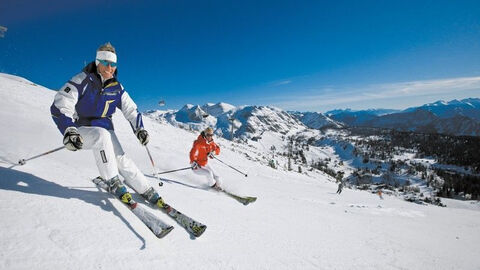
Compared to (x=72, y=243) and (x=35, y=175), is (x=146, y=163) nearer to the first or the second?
(x=35, y=175)

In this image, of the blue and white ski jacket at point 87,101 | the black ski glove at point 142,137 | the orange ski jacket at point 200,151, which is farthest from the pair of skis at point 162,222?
the orange ski jacket at point 200,151

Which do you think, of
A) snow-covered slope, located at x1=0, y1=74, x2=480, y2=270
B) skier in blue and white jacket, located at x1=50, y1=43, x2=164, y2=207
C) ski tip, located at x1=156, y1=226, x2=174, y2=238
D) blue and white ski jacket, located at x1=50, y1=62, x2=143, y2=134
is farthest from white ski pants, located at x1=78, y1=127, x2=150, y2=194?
ski tip, located at x1=156, y1=226, x2=174, y2=238

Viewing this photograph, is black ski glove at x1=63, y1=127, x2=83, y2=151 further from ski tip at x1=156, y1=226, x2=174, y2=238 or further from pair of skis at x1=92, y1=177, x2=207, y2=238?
ski tip at x1=156, y1=226, x2=174, y2=238

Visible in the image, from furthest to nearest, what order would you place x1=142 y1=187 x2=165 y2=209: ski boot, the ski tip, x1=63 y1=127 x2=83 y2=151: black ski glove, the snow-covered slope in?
x1=142 y1=187 x2=165 y2=209: ski boot → x1=63 y1=127 x2=83 y2=151: black ski glove → the ski tip → the snow-covered slope

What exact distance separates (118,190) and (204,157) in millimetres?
4607

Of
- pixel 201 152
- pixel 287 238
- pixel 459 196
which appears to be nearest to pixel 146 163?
pixel 201 152

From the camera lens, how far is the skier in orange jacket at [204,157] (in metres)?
7.69

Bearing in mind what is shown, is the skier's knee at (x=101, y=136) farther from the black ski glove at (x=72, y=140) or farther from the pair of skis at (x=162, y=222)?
the pair of skis at (x=162, y=222)

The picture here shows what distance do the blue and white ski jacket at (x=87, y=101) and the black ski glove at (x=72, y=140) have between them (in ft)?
0.62

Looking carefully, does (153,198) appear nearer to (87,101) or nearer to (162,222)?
(162,222)

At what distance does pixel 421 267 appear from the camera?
4.11m

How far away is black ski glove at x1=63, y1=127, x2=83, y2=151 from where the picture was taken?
3301mm

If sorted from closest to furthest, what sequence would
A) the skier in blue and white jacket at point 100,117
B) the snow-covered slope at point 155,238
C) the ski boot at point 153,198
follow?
1. the snow-covered slope at point 155,238
2. the skier in blue and white jacket at point 100,117
3. the ski boot at point 153,198

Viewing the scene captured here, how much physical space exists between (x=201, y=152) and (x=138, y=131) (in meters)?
3.71
